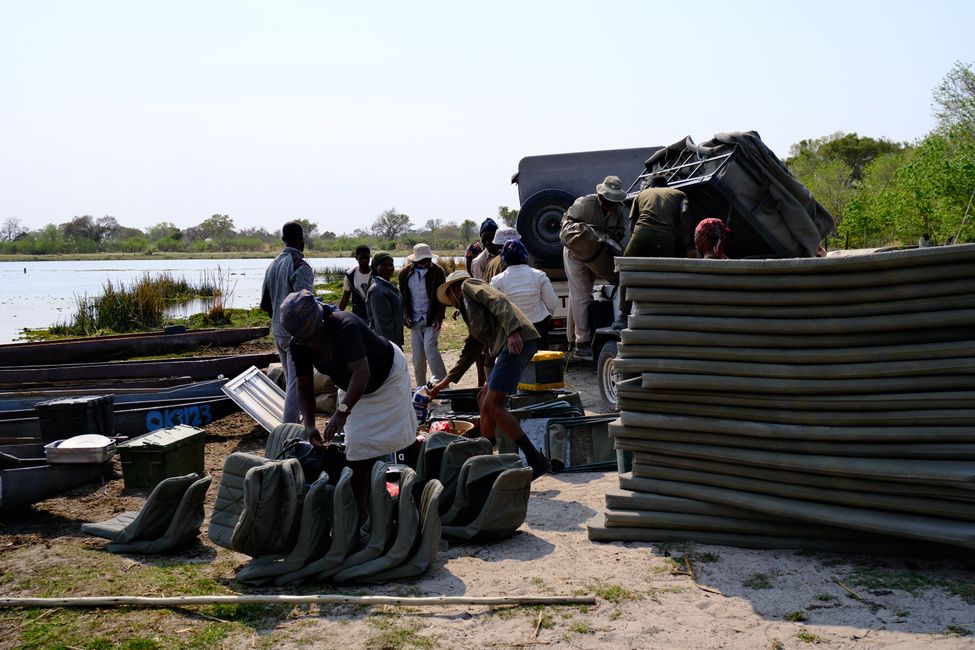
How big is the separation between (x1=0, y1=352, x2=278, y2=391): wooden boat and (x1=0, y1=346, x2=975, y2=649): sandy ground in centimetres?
616

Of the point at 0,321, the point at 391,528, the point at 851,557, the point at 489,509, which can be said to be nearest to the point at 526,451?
the point at 489,509

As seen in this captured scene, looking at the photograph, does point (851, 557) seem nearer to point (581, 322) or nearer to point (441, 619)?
point (441, 619)

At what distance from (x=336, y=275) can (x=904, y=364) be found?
3681cm

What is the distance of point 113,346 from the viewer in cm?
1576

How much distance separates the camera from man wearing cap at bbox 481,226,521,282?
8820mm

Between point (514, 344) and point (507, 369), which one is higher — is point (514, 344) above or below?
above

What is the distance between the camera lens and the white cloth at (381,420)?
5484mm

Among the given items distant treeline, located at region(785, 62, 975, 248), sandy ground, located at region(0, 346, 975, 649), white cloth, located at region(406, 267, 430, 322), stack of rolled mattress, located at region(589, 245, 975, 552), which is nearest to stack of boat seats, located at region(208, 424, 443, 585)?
sandy ground, located at region(0, 346, 975, 649)

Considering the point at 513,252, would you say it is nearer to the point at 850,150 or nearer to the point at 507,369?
the point at 507,369

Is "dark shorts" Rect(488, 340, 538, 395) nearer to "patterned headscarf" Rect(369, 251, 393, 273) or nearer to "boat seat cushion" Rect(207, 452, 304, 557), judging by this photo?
"boat seat cushion" Rect(207, 452, 304, 557)

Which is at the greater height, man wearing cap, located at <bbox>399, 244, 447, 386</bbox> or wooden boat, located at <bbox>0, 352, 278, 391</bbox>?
man wearing cap, located at <bbox>399, 244, 447, 386</bbox>

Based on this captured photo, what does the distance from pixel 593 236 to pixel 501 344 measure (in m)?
3.56

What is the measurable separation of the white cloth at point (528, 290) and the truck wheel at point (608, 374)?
1.55 m

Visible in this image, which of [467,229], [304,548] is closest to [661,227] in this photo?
[304,548]
